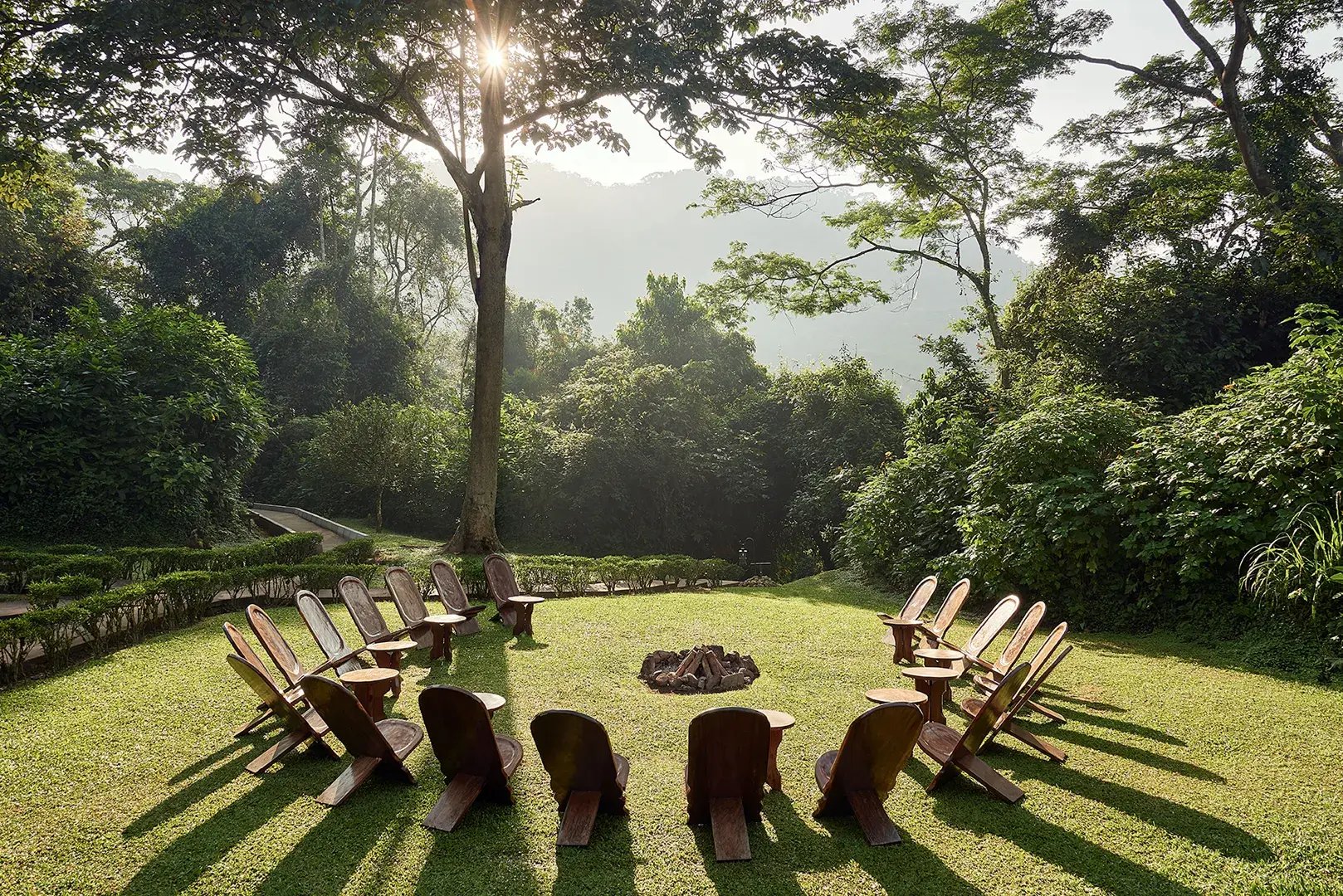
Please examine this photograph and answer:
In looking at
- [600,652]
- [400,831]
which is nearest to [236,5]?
[600,652]

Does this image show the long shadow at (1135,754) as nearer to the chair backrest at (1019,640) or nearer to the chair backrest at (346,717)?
the chair backrest at (1019,640)

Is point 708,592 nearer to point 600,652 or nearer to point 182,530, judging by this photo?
point 600,652

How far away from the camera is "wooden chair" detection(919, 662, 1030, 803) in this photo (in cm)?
395

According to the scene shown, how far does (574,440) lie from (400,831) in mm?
15883

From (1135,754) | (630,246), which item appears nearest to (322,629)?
(1135,754)

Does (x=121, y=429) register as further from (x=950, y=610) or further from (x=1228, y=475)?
(x=1228, y=475)

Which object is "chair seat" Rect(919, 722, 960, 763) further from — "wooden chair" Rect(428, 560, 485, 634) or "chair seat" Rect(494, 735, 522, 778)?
"wooden chair" Rect(428, 560, 485, 634)

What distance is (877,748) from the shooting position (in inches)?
141

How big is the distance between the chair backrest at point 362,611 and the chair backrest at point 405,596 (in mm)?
510

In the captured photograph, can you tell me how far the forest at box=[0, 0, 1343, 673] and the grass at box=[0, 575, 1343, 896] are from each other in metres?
3.02

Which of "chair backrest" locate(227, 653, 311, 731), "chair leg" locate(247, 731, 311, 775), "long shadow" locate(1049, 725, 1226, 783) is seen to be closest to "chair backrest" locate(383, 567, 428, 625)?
"chair leg" locate(247, 731, 311, 775)

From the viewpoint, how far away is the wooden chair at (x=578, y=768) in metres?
3.45

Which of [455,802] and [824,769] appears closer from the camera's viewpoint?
[455,802]

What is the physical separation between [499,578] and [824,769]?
19.5 ft
